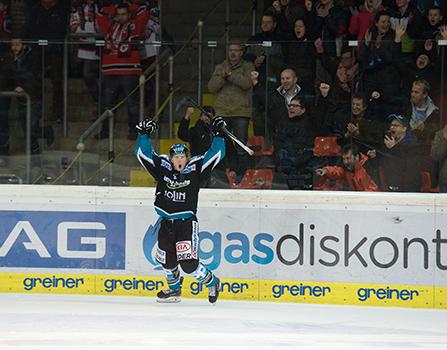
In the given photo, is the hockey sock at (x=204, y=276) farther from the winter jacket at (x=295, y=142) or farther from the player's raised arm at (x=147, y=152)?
the winter jacket at (x=295, y=142)

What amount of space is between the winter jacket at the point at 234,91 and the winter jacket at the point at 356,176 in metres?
0.92

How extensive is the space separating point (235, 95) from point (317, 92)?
0.76 metres

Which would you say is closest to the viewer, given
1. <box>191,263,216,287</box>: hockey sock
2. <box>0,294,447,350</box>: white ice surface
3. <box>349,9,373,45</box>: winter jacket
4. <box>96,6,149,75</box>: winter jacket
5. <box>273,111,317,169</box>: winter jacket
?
<box>0,294,447,350</box>: white ice surface

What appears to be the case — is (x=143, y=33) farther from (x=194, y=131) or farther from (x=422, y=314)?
(x=422, y=314)

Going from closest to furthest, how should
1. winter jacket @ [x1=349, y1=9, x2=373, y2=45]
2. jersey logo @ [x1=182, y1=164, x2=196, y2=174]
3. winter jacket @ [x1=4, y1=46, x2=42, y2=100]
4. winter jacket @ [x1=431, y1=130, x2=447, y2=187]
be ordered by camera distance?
jersey logo @ [x1=182, y1=164, x2=196, y2=174], winter jacket @ [x1=431, y1=130, x2=447, y2=187], winter jacket @ [x1=4, y1=46, x2=42, y2=100], winter jacket @ [x1=349, y1=9, x2=373, y2=45]

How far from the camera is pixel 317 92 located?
9.84 m

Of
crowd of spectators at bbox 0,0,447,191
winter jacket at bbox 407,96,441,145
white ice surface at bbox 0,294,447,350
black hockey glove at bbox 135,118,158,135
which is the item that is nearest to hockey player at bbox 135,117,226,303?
black hockey glove at bbox 135,118,158,135

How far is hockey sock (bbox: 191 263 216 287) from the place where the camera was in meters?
9.29

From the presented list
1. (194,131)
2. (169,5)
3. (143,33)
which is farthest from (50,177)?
(169,5)

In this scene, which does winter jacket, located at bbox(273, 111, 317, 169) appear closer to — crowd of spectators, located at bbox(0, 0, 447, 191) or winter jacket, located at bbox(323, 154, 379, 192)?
crowd of spectators, located at bbox(0, 0, 447, 191)

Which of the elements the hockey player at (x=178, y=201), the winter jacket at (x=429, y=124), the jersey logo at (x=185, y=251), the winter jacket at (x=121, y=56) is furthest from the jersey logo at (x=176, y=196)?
the winter jacket at (x=429, y=124)

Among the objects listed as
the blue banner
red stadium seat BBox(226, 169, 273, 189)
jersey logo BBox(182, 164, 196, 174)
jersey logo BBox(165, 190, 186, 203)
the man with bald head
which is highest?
the man with bald head

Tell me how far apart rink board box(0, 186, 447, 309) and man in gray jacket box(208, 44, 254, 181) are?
35 cm

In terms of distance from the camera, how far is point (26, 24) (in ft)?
38.9
